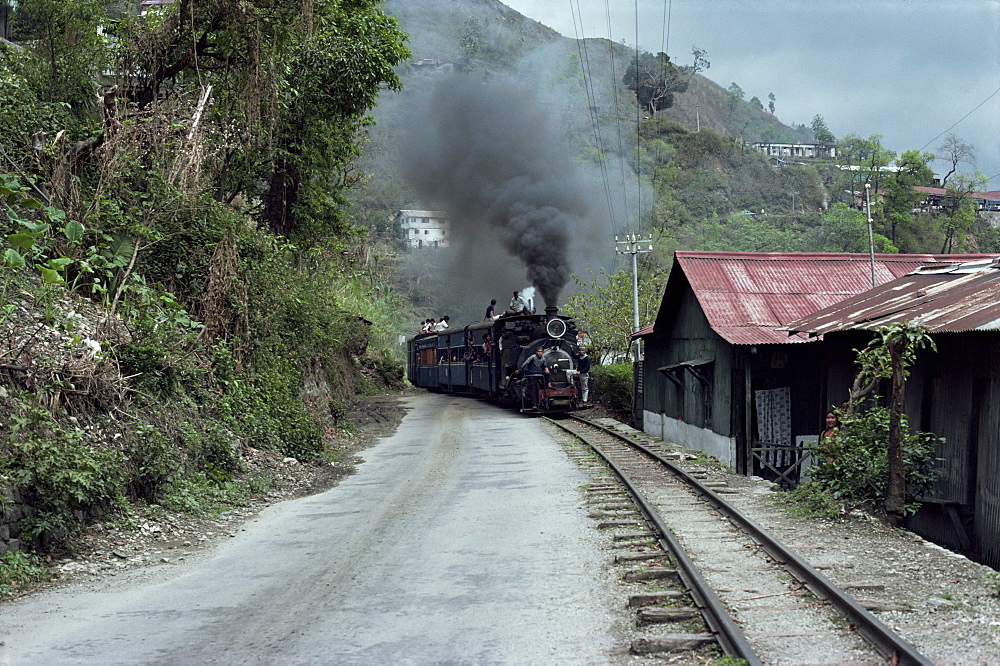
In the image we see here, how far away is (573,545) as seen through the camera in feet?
29.0

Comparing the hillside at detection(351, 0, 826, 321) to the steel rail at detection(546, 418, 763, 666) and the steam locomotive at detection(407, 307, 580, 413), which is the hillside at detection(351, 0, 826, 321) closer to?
the steam locomotive at detection(407, 307, 580, 413)

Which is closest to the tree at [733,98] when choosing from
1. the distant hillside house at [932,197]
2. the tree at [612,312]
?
the distant hillside house at [932,197]

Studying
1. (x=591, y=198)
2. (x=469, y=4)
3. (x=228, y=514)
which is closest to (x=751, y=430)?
(x=228, y=514)

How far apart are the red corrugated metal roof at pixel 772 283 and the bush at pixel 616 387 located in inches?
337

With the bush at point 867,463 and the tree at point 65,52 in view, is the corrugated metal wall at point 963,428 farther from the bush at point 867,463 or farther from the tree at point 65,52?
the tree at point 65,52

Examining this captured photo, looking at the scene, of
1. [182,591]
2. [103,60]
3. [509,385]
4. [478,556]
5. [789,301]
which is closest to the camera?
[182,591]

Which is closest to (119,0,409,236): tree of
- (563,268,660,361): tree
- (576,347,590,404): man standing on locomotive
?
(576,347,590,404): man standing on locomotive

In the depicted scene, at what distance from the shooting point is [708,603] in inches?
247

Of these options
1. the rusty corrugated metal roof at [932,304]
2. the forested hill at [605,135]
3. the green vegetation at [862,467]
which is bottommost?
the green vegetation at [862,467]

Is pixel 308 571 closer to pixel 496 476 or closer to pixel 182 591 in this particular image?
pixel 182 591

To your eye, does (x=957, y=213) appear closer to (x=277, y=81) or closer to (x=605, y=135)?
(x=605, y=135)

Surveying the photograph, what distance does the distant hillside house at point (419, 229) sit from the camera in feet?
318

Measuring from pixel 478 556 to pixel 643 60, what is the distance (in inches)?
5976

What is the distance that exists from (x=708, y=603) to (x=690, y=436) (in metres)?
14.2
